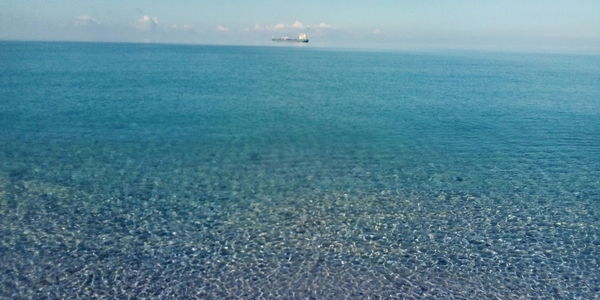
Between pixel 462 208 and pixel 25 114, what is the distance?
131 feet

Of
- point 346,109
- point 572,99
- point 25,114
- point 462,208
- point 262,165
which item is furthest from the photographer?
point 572,99

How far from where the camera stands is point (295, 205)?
2244 centimetres

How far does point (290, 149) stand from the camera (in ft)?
107

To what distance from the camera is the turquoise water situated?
1596cm

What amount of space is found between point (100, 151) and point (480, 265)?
25.1 metres

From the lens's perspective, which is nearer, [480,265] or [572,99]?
[480,265]

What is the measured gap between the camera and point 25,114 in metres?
42.9

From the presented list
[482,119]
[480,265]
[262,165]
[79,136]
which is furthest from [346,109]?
[480,265]

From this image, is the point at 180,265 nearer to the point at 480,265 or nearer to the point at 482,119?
the point at 480,265

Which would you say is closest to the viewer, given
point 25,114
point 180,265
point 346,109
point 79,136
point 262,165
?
point 180,265

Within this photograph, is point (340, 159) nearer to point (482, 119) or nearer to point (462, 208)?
point (462, 208)

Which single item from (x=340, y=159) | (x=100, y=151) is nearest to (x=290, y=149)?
(x=340, y=159)

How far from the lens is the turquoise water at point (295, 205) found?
16.0 m

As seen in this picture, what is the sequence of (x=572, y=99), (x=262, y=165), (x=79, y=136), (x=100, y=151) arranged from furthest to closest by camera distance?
(x=572, y=99)
(x=79, y=136)
(x=100, y=151)
(x=262, y=165)
